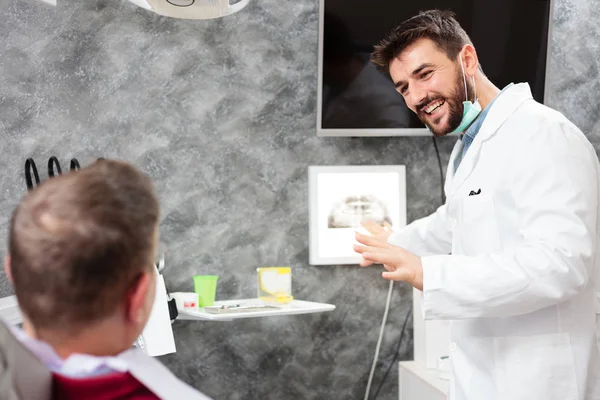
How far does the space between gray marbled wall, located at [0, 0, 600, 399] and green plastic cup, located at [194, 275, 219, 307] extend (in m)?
0.14

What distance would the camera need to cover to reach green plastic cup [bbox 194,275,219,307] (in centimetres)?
254

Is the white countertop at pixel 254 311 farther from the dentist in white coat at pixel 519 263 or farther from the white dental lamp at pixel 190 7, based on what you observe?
the white dental lamp at pixel 190 7

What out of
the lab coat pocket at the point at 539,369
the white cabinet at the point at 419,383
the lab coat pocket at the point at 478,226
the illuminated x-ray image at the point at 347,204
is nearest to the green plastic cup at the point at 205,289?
the illuminated x-ray image at the point at 347,204

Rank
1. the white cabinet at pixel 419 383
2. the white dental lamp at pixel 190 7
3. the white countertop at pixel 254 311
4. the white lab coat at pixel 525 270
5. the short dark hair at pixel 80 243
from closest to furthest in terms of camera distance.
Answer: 1. the short dark hair at pixel 80 243
2. the white lab coat at pixel 525 270
3. the white dental lamp at pixel 190 7
4. the white countertop at pixel 254 311
5. the white cabinet at pixel 419 383

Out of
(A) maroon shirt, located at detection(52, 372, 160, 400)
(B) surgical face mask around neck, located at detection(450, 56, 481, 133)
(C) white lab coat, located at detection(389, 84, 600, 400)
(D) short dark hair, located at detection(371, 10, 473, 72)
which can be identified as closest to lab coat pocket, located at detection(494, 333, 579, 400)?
(C) white lab coat, located at detection(389, 84, 600, 400)

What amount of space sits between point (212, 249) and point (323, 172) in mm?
545

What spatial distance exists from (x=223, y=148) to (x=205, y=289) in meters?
0.56

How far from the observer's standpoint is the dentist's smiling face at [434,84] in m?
1.97

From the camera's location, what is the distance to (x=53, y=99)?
255 cm

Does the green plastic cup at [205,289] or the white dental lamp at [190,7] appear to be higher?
the white dental lamp at [190,7]

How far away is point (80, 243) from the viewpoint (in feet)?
2.56

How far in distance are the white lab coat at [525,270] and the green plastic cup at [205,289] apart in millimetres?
1043

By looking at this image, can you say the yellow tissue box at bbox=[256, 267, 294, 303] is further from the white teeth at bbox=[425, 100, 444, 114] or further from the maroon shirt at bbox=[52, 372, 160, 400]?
the maroon shirt at bbox=[52, 372, 160, 400]

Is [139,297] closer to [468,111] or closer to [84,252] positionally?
[84,252]
